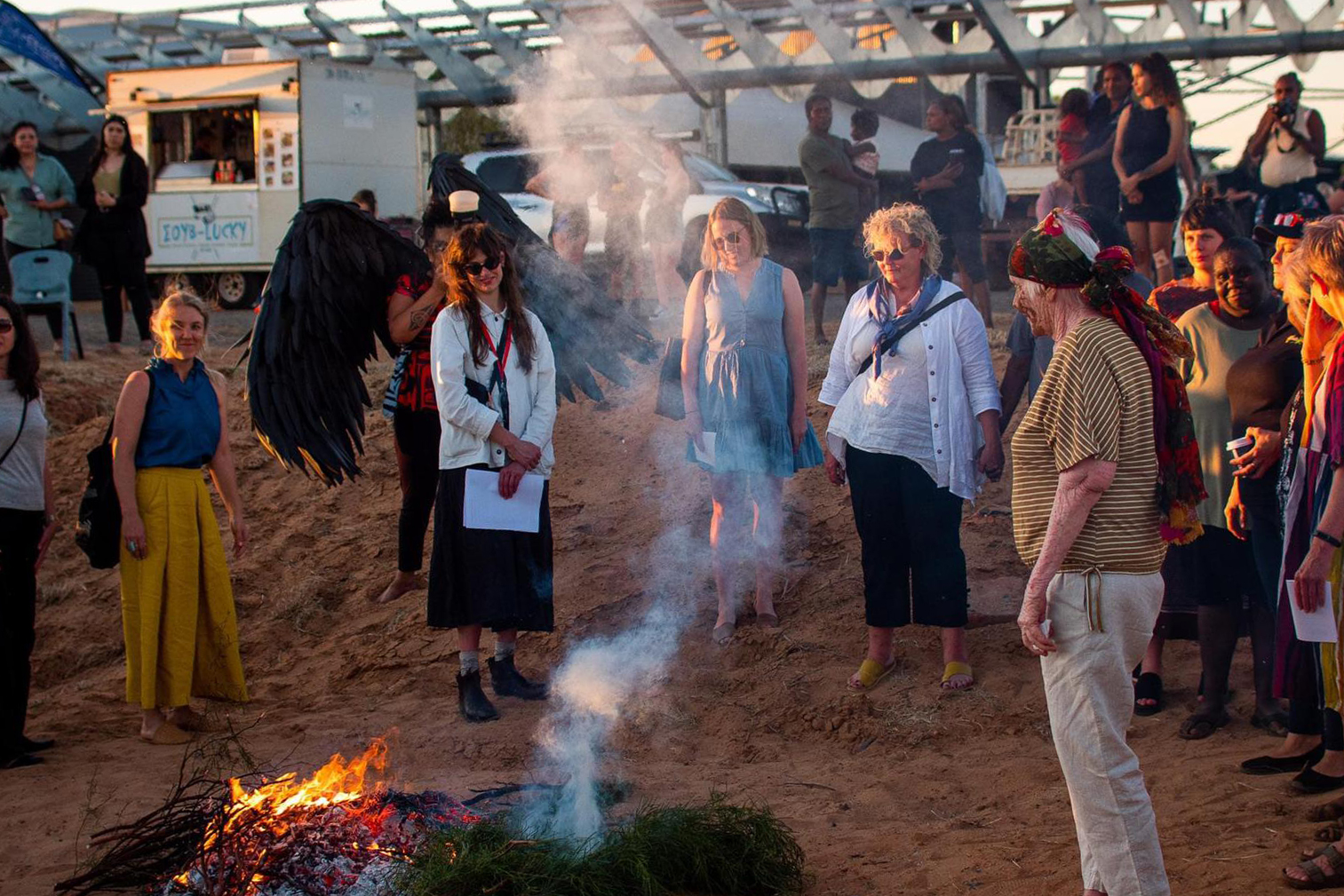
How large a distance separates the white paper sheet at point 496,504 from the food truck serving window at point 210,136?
12.5 metres

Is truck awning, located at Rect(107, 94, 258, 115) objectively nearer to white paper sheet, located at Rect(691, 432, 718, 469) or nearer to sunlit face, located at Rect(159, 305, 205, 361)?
sunlit face, located at Rect(159, 305, 205, 361)

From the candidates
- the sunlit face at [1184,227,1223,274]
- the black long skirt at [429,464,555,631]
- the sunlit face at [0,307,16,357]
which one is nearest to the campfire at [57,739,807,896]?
the black long skirt at [429,464,555,631]

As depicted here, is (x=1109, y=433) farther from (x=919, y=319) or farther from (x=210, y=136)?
(x=210, y=136)

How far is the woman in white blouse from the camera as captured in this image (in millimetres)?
5652

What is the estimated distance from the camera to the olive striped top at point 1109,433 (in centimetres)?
344

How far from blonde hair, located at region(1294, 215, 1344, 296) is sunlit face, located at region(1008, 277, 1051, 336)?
37.2 inches

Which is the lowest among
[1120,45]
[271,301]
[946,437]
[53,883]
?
[53,883]

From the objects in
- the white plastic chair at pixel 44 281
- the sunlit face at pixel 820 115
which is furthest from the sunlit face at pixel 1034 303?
the white plastic chair at pixel 44 281

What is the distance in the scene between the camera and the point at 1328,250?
3.93 meters

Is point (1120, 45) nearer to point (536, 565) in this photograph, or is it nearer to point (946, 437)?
point (946, 437)

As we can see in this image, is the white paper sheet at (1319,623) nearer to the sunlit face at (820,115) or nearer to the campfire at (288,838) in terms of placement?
the campfire at (288,838)

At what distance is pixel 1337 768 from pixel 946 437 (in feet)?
6.39

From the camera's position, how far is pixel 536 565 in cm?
593

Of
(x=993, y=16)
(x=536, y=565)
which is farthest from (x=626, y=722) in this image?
(x=993, y=16)
